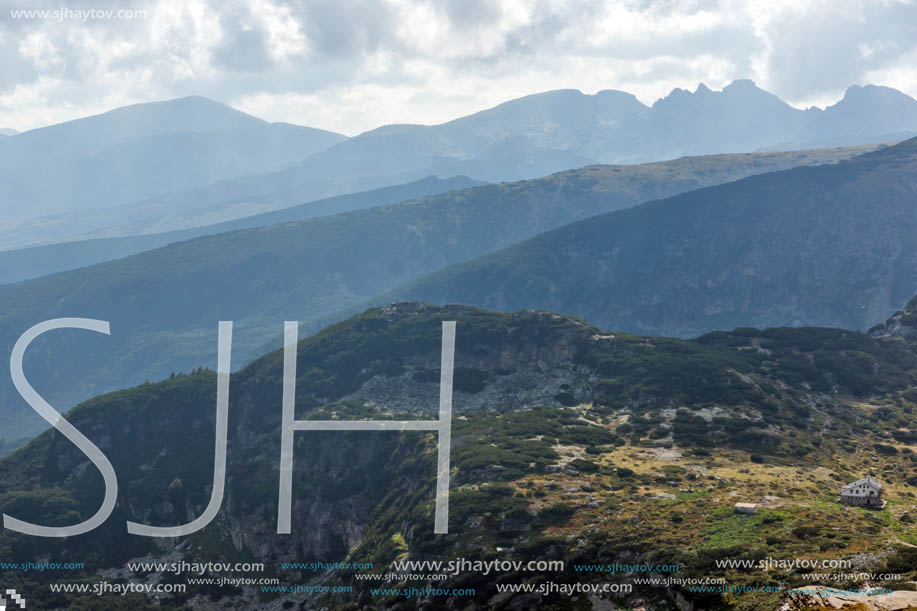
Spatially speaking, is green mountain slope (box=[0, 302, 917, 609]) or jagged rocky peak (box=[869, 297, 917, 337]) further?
jagged rocky peak (box=[869, 297, 917, 337])

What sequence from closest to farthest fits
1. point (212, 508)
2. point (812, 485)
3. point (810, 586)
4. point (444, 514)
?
point (810, 586)
point (812, 485)
point (444, 514)
point (212, 508)

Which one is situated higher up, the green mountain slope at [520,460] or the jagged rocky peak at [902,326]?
the jagged rocky peak at [902,326]

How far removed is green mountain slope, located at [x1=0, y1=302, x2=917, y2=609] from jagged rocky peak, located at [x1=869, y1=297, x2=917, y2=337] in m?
11.3

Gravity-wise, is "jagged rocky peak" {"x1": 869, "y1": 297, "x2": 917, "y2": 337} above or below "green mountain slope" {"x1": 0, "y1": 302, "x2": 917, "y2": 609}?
above

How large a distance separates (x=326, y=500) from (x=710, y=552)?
8616cm

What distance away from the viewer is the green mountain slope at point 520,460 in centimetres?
8481

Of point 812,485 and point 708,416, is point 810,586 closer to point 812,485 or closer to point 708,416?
point 812,485

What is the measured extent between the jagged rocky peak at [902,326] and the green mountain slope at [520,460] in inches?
446

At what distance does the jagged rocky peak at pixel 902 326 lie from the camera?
178000mm

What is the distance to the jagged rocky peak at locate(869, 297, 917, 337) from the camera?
17800cm

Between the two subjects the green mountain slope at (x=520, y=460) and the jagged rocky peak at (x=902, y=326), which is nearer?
the green mountain slope at (x=520, y=460)

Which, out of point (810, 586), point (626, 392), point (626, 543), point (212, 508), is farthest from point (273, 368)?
point (810, 586)

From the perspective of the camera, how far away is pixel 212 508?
150250 mm

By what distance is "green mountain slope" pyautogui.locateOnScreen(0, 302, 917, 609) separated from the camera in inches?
3339
